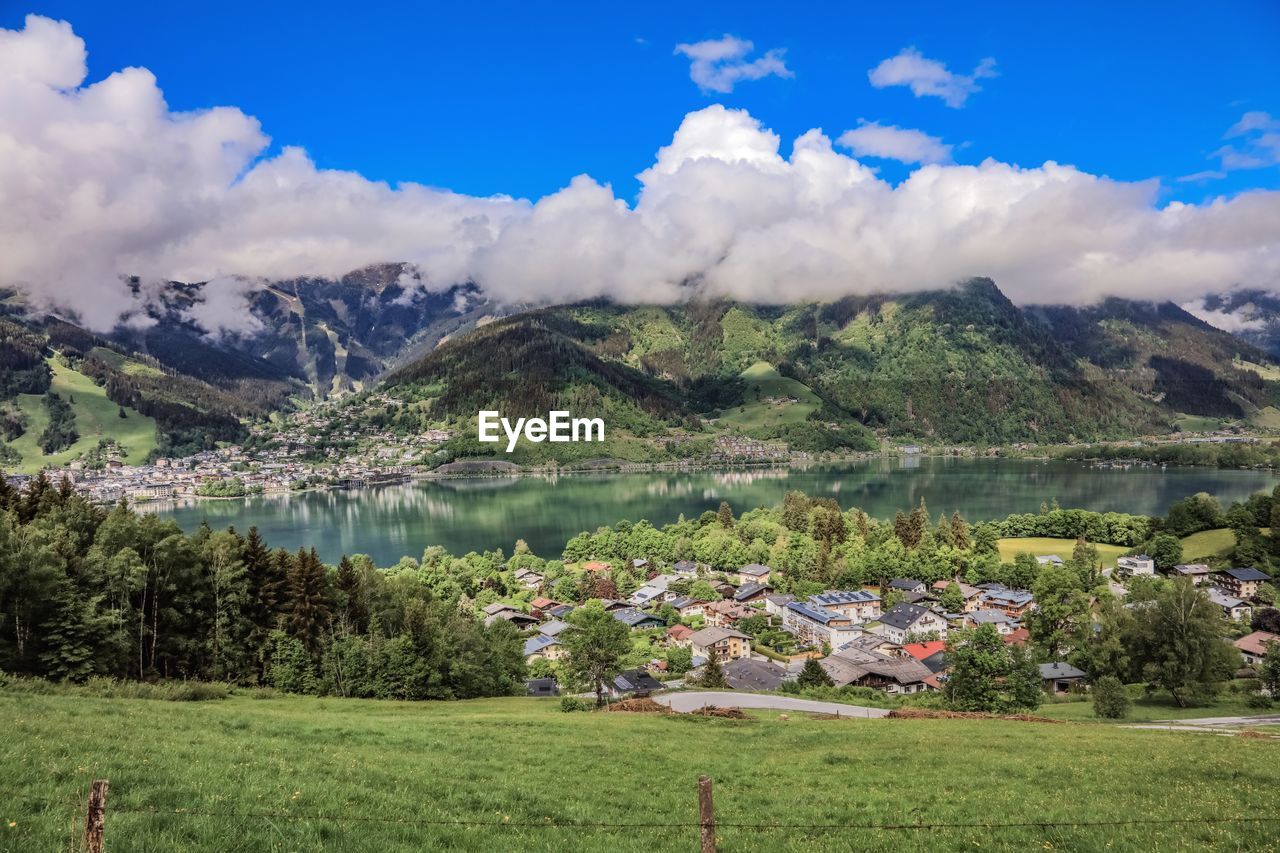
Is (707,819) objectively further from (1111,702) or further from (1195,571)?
(1195,571)

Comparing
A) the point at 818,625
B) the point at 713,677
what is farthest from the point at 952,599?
the point at 713,677

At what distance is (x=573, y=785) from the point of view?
10.6 meters

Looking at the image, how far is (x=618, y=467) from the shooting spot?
639 feet

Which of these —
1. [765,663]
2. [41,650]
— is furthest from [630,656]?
[41,650]

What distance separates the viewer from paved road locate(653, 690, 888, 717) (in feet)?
91.4

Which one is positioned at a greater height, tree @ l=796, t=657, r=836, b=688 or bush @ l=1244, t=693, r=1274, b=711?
bush @ l=1244, t=693, r=1274, b=711

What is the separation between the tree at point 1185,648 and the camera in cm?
3025

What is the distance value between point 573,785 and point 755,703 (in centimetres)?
2106

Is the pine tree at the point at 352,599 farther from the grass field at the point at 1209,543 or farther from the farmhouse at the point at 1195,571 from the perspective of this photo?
the grass field at the point at 1209,543

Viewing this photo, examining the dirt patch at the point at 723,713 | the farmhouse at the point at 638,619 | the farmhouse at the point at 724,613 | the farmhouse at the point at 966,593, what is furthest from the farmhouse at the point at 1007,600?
the dirt patch at the point at 723,713

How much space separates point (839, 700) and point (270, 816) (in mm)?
Result: 27836

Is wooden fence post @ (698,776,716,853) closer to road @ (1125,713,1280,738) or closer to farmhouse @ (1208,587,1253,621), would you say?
road @ (1125,713,1280,738)

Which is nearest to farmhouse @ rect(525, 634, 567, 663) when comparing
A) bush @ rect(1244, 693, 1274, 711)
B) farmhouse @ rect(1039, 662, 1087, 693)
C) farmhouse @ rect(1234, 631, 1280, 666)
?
farmhouse @ rect(1039, 662, 1087, 693)

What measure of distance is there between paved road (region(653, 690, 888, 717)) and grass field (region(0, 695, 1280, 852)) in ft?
39.0
